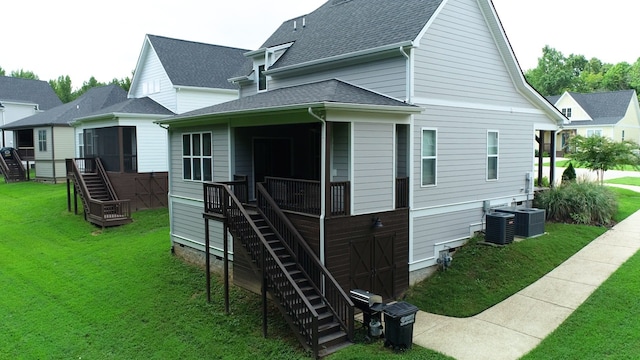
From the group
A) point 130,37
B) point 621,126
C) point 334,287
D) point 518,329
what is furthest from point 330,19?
point 130,37

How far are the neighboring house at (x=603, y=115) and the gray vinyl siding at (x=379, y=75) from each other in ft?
131

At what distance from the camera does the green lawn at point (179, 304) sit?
982 centimetres

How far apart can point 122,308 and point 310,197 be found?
6.16 meters

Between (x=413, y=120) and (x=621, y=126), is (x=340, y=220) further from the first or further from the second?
(x=621, y=126)

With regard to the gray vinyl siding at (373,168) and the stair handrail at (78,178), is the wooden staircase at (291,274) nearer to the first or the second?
the gray vinyl siding at (373,168)

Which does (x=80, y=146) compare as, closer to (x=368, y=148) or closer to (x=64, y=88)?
(x=368, y=148)

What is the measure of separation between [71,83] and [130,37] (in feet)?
57.7

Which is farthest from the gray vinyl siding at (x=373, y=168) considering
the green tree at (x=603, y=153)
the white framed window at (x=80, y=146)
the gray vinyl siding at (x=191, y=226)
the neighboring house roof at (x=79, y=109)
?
the neighboring house roof at (x=79, y=109)

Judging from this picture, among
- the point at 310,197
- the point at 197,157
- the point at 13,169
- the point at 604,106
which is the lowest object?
the point at 310,197

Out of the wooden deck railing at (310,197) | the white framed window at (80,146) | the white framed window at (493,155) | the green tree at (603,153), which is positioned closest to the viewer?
the wooden deck railing at (310,197)

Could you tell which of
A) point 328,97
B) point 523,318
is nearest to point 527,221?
point 523,318

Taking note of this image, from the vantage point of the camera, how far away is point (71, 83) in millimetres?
76562

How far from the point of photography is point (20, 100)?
44.6 meters

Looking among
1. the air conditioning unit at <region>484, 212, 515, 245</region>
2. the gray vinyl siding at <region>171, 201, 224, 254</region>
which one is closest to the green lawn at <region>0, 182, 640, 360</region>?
the air conditioning unit at <region>484, 212, 515, 245</region>
